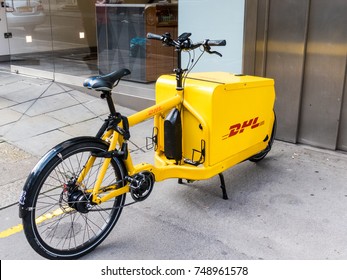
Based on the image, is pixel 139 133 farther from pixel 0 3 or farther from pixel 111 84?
pixel 0 3

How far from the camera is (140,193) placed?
313 cm

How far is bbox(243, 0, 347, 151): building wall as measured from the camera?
185 inches

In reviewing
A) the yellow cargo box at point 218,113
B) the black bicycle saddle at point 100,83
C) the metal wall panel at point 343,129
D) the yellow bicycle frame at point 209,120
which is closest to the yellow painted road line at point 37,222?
the yellow bicycle frame at point 209,120

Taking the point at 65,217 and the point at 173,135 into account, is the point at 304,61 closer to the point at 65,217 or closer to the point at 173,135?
the point at 173,135

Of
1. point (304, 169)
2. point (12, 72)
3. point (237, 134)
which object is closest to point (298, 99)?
point (304, 169)

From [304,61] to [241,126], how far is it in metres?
1.74

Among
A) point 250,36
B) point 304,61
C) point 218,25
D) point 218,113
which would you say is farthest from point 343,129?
point 218,113

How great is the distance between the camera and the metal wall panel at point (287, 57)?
4.90 m

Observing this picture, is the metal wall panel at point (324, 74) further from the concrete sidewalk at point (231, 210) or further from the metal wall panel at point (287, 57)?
the concrete sidewalk at point (231, 210)

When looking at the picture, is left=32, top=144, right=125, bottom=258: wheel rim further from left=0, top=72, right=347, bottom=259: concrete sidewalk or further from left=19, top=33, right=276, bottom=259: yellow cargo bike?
left=0, top=72, right=347, bottom=259: concrete sidewalk

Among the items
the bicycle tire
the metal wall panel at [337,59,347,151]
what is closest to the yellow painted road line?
the bicycle tire

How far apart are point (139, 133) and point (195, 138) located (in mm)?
2172

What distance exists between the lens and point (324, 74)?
4.84 metres

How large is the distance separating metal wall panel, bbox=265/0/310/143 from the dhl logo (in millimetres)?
1283
